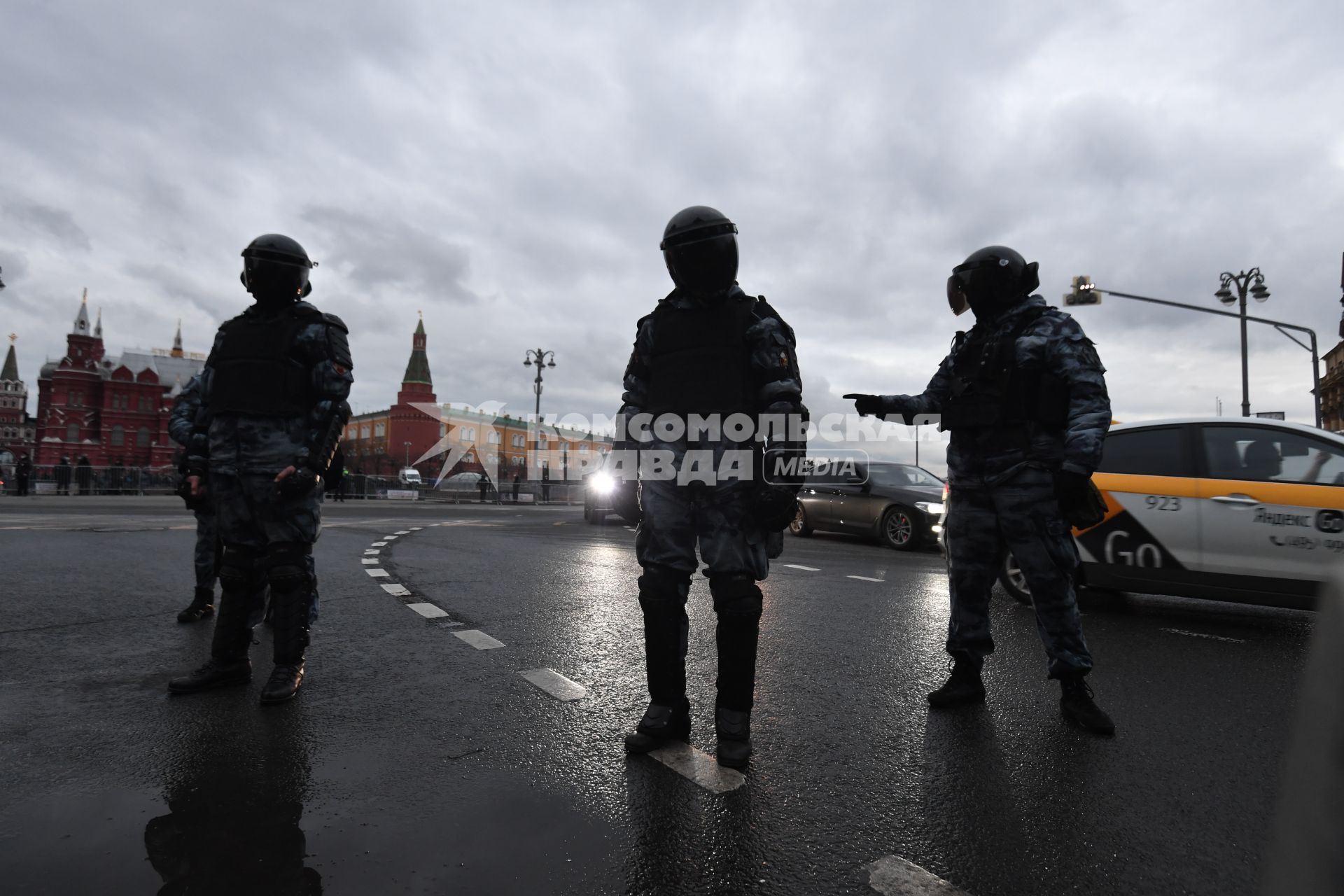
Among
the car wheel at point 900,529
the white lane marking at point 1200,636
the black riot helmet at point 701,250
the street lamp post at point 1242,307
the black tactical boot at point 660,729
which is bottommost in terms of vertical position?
the white lane marking at point 1200,636

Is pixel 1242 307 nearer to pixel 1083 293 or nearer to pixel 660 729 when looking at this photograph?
pixel 1083 293

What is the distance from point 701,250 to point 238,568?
2.50 metres

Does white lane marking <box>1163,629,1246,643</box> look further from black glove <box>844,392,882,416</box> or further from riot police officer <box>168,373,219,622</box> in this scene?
riot police officer <box>168,373,219,622</box>

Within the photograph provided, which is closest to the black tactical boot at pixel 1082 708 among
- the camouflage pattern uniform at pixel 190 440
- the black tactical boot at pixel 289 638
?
the black tactical boot at pixel 289 638

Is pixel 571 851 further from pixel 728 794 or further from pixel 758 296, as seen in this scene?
pixel 758 296

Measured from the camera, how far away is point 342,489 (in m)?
26.7

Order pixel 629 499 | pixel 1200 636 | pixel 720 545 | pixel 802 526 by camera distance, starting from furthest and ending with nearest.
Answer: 1. pixel 802 526
2. pixel 1200 636
3. pixel 629 499
4. pixel 720 545

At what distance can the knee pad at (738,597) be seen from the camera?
2705 millimetres

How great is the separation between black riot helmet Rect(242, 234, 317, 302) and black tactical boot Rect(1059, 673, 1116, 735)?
150 inches

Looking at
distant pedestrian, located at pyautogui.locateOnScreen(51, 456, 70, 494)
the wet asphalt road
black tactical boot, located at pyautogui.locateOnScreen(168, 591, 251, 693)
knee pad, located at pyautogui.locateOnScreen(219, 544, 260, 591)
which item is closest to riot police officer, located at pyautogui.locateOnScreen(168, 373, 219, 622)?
the wet asphalt road

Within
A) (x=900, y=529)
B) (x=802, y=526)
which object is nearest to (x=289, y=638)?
(x=900, y=529)

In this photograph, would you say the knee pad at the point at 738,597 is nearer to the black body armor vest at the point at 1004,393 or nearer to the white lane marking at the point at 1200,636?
the black body armor vest at the point at 1004,393

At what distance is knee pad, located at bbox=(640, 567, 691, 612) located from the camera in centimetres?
278

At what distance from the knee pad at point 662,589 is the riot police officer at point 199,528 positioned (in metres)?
2.55
